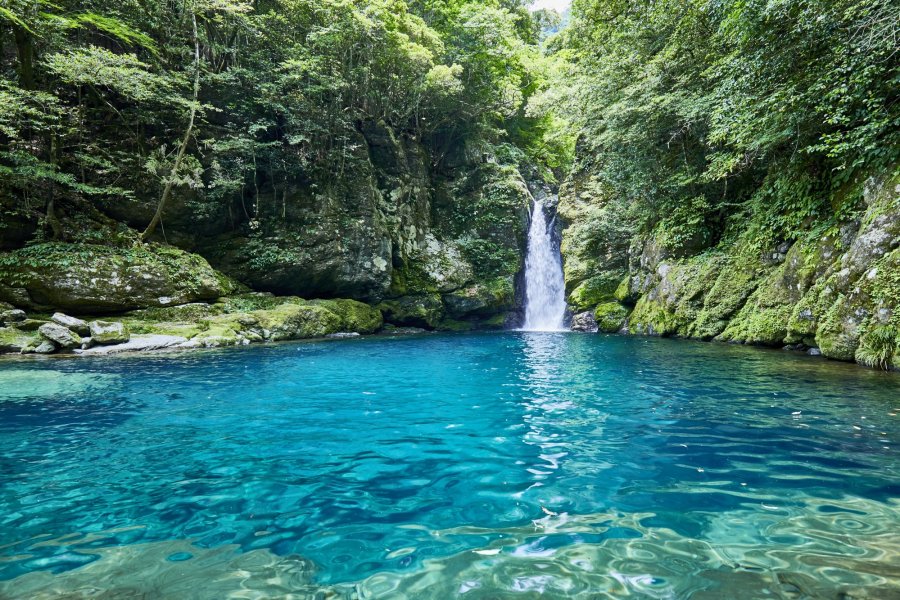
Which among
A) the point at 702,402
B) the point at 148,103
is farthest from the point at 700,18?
the point at 148,103

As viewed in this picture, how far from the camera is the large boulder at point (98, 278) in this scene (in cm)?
1334

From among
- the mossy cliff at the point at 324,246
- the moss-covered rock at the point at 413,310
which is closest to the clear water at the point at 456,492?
the mossy cliff at the point at 324,246

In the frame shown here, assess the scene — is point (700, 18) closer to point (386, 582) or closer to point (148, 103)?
point (386, 582)

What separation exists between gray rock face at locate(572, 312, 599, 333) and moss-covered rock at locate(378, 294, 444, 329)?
7.18 meters

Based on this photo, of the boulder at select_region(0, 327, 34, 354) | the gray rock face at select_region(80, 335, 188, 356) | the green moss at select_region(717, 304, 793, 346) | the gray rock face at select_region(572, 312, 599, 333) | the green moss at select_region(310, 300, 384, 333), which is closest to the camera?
the boulder at select_region(0, 327, 34, 354)

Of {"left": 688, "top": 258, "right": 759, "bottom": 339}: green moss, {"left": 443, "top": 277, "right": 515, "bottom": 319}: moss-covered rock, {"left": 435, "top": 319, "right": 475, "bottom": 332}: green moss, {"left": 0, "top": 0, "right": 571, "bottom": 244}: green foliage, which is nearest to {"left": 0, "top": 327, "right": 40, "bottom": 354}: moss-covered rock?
{"left": 0, "top": 0, "right": 571, "bottom": 244}: green foliage

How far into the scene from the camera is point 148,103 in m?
17.2

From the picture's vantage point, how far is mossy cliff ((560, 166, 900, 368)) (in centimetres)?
841

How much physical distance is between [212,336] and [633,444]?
44.4 ft

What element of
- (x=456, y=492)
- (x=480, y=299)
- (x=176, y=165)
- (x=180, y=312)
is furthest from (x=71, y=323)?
(x=480, y=299)

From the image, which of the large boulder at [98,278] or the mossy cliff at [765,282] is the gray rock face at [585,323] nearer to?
the mossy cliff at [765,282]

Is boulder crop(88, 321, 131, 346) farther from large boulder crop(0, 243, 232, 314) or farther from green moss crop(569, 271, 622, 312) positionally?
green moss crop(569, 271, 622, 312)

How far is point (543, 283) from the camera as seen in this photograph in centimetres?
2667

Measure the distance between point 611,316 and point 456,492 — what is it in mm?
18232
